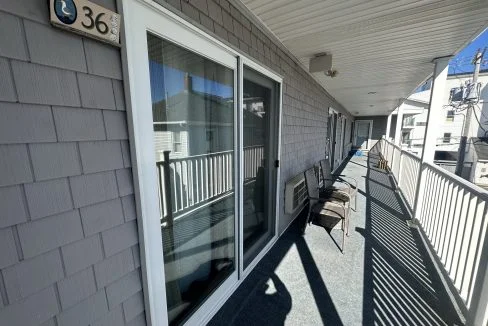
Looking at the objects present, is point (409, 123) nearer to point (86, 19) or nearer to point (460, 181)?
point (460, 181)

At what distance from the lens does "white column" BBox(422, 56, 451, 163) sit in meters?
2.82

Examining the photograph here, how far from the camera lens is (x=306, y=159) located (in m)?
3.83

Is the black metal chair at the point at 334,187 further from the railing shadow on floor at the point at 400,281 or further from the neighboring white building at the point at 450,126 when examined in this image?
the neighboring white building at the point at 450,126

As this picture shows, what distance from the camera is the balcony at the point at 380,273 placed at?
5.23 feet

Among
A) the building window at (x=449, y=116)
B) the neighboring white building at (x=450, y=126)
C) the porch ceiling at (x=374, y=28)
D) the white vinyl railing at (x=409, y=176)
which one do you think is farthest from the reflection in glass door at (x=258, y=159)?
the building window at (x=449, y=116)

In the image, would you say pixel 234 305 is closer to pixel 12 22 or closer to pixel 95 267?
pixel 95 267

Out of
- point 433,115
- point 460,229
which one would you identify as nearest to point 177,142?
point 460,229

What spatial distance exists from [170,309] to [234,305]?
1.93 feet

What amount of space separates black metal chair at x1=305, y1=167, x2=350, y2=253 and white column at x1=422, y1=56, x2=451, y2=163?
1.42 meters

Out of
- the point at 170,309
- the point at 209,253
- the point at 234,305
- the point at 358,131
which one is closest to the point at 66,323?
the point at 170,309

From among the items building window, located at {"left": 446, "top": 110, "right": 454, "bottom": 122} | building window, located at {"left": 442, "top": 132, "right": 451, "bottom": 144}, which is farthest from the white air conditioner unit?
building window, located at {"left": 442, "top": 132, "right": 451, "bottom": 144}

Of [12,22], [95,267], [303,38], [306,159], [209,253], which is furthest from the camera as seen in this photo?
[306,159]

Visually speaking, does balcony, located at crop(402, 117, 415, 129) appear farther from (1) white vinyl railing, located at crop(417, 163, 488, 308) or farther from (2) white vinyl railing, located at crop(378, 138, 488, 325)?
(1) white vinyl railing, located at crop(417, 163, 488, 308)

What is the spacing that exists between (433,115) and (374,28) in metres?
1.84
